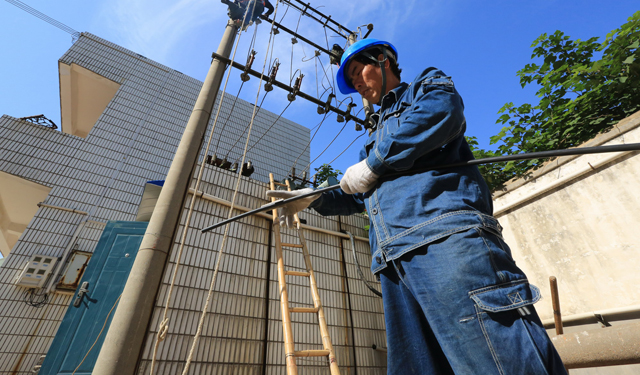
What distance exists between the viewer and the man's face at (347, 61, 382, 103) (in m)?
1.62

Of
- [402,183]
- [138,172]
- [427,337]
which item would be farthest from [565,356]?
[138,172]

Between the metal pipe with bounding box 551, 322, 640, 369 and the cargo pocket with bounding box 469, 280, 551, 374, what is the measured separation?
5.17ft

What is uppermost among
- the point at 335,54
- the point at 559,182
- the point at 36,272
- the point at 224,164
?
the point at 335,54

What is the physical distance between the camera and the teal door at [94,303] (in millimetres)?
3584

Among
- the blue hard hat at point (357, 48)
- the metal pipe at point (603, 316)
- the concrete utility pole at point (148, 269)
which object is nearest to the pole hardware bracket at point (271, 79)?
the concrete utility pole at point (148, 269)

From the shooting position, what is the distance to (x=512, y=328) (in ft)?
2.60

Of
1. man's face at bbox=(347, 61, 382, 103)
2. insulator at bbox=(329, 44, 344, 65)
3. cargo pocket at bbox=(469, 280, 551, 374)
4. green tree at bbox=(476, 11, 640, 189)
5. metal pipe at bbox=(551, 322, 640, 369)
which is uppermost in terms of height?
insulator at bbox=(329, 44, 344, 65)

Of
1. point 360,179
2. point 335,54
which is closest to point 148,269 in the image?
point 360,179

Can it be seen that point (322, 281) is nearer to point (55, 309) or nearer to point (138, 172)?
point (55, 309)

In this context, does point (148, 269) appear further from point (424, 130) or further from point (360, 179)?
point (424, 130)

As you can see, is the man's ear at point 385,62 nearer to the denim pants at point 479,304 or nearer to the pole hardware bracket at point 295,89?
the denim pants at point 479,304

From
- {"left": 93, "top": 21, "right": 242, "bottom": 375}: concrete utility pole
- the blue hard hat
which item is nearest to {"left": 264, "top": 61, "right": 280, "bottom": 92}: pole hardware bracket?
{"left": 93, "top": 21, "right": 242, "bottom": 375}: concrete utility pole

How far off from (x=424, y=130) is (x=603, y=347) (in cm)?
196

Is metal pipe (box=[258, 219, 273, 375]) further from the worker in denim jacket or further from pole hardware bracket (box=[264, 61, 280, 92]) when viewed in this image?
the worker in denim jacket
